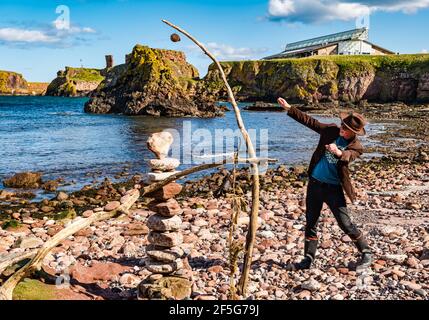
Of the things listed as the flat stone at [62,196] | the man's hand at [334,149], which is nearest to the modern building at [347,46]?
Result: the flat stone at [62,196]

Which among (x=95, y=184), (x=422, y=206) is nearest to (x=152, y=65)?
(x=95, y=184)

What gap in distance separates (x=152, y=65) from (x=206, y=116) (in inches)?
515

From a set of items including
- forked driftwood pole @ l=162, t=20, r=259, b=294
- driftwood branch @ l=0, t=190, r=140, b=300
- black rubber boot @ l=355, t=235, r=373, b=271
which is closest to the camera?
driftwood branch @ l=0, t=190, r=140, b=300

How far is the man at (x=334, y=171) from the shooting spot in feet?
24.3

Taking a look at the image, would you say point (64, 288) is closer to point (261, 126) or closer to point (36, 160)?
point (36, 160)

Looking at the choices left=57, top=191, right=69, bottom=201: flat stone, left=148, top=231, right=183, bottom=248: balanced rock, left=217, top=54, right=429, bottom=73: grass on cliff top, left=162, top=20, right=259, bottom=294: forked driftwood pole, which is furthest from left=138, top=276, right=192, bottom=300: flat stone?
left=217, top=54, right=429, bottom=73: grass on cliff top

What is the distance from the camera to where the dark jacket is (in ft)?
Answer: 24.3

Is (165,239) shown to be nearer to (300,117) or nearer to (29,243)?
(300,117)

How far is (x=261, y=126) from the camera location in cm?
5159

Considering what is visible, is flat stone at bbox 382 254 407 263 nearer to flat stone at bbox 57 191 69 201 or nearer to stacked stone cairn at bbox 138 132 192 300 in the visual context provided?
stacked stone cairn at bbox 138 132 192 300

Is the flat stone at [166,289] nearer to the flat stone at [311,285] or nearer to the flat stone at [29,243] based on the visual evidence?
the flat stone at [311,285]

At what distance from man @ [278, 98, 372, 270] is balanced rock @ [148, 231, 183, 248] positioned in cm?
228

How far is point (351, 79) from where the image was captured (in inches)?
3898

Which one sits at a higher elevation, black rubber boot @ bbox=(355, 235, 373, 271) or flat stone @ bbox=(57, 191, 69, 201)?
black rubber boot @ bbox=(355, 235, 373, 271)
